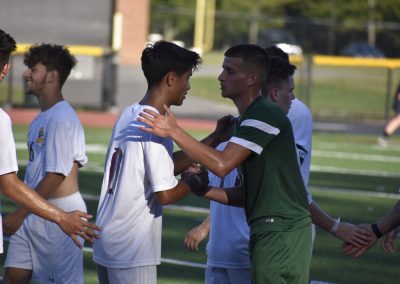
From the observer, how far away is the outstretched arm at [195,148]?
5.02 m

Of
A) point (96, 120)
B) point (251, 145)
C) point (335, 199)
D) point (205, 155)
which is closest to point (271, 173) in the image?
point (251, 145)

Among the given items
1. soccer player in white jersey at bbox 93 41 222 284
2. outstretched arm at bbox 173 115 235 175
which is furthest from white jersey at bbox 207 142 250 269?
soccer player in white jersey at bbox 93 41 222 284

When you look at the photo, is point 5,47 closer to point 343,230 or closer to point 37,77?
point 37,77

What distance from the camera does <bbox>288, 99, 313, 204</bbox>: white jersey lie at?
657 centimetres

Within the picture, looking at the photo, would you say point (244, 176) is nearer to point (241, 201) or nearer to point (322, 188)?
point (241, 201)

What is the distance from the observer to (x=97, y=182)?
1476 cm

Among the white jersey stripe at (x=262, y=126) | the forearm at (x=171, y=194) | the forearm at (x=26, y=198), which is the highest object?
the white jersey stripe at (x=262, y=126)

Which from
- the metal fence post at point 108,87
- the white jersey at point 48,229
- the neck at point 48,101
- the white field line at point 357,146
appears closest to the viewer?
the white jersey at point 48,229

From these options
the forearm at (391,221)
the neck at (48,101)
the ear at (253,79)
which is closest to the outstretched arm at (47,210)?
the ear at (253,79)

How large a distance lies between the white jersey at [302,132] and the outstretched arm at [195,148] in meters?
1.45

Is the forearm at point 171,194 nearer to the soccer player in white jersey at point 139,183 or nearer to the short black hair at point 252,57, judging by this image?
the soccer player in white jersey at point 139,183

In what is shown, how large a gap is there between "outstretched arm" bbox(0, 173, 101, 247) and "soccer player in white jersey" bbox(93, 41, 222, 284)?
0.12 m

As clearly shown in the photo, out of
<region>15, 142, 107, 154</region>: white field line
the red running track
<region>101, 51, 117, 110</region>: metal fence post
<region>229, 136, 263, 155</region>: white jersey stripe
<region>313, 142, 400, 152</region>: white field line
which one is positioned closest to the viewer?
<region>229, 136, 263, 155</region>: white jersey stripe

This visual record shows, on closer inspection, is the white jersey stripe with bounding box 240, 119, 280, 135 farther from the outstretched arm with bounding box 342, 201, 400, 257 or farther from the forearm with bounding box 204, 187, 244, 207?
the outstretched arm with bounding box 342, 201, 400, 257
